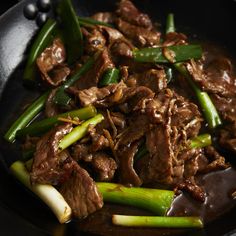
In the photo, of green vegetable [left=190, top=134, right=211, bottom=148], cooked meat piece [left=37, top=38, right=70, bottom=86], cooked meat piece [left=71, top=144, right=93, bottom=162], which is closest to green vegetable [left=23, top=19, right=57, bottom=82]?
cooked meat piece [left=37, top=38, right=70, bottom=86]

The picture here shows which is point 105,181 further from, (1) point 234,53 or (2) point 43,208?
(1) point 234,53

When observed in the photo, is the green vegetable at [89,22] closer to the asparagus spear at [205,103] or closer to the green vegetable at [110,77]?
the green vegetable at [110,77]

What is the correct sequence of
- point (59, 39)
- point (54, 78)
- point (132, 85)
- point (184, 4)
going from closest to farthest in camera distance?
point (132, 85), point (54, 78), point (59, 39), point (184, 4)

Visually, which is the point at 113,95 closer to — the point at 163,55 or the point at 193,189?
the point at 163,55

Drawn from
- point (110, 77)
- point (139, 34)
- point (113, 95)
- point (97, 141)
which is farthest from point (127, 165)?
point (139, 34)

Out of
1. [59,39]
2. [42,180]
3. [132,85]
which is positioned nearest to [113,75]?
[132,85]

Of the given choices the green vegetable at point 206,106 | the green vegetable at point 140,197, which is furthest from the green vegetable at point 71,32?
the green vegetable at point 140,197
